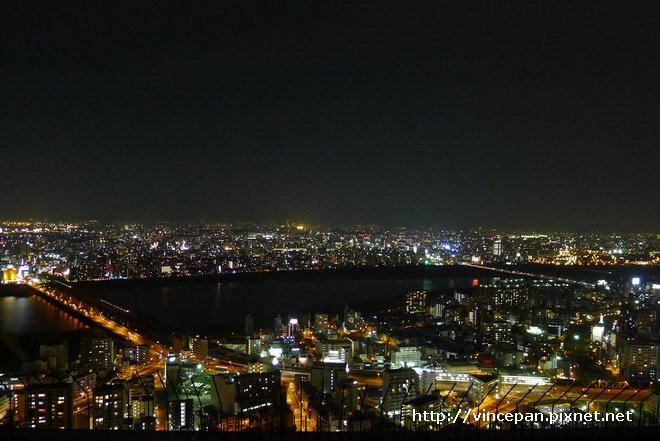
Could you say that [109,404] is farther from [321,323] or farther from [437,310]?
[437,310]

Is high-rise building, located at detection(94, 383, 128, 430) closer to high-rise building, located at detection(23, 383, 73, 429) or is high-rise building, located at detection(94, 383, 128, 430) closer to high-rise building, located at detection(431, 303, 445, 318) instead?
high-rise building, located at detection(23, 383, 73, 429)

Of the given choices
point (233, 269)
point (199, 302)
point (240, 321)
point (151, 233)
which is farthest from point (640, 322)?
point (151, 233)

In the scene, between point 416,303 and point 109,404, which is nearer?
point 109,404

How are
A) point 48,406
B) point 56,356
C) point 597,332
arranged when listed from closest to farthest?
point 48,406
point 56,356
point 597,332

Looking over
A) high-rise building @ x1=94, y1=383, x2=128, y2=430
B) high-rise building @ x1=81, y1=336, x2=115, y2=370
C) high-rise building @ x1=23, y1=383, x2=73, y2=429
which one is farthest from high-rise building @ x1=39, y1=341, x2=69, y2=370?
high-rise building @ x1=23, y1=383, x2=73, y2=429

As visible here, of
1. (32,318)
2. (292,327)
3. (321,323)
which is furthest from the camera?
(32,318)

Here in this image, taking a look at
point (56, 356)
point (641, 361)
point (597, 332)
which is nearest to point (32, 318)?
point (56, 356)

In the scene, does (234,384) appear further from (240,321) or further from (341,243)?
(341,243)
